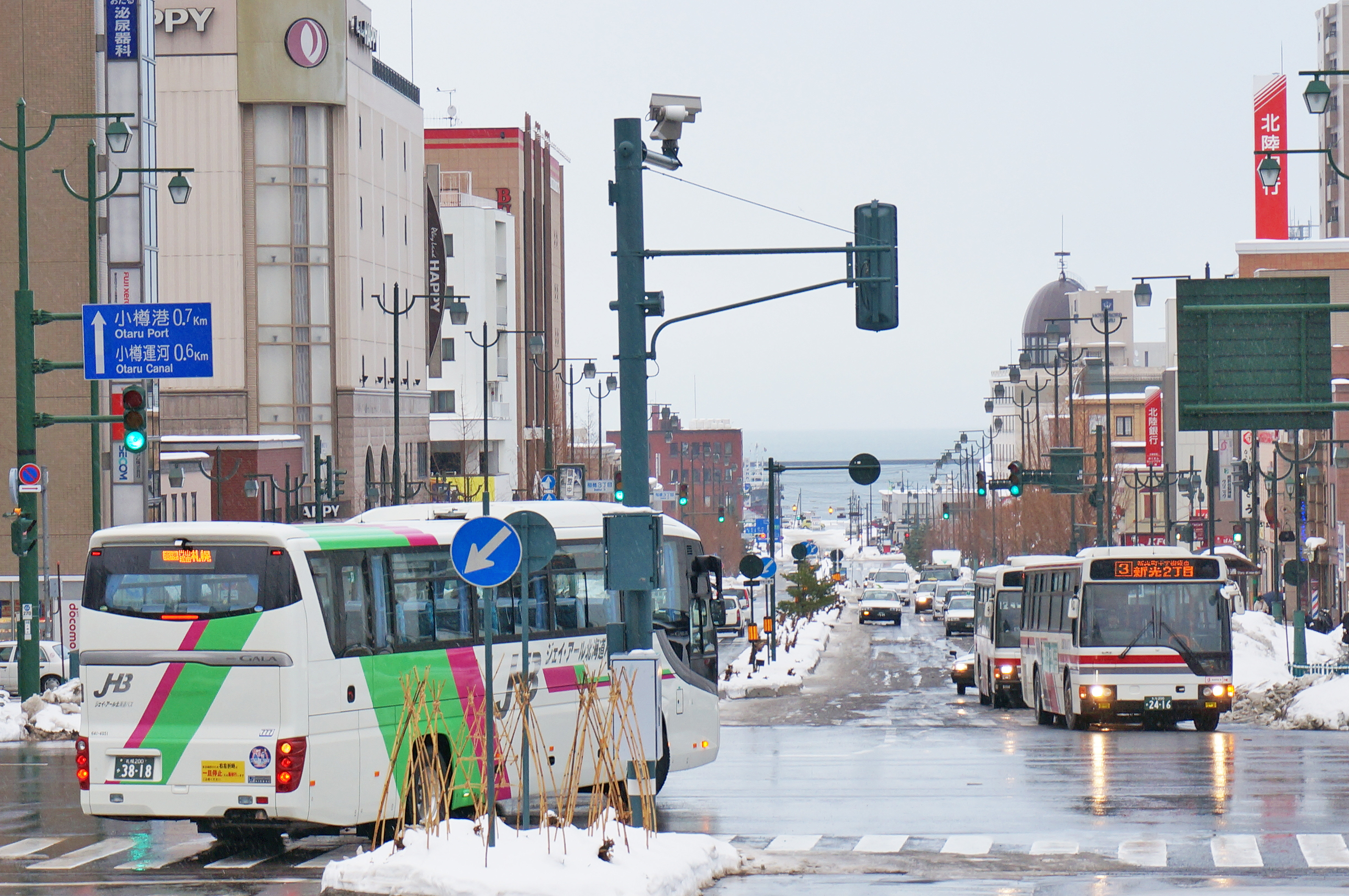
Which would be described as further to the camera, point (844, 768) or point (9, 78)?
point (9, 78)

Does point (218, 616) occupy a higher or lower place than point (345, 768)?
higher

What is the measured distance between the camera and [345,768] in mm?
14906

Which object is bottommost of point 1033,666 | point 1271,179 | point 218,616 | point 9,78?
point 1033,666

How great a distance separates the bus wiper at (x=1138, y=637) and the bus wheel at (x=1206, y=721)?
4.92 ft

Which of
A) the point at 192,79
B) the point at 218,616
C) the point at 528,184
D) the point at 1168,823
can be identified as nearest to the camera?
the point at 218,616

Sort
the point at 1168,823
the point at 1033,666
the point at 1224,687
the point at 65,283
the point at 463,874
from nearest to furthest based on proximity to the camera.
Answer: the point at 463,874, the point at 1168,823, the point at 1224,687, the point at 1033,666, the point at 65,283

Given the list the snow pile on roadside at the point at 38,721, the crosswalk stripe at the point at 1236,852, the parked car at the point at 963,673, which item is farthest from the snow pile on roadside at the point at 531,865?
the parked car at the point at 963,673

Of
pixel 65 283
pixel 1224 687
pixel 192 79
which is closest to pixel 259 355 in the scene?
pixel 192 79

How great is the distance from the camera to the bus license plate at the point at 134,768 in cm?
1466

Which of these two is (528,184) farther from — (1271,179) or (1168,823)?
(1168,823)

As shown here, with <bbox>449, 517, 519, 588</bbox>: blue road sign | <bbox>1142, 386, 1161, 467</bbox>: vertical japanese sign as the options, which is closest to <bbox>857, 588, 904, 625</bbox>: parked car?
<bbox>1142, 386, 1161, 467</bbox>: vertical japanese sign

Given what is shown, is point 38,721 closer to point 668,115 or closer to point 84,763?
point 84,763

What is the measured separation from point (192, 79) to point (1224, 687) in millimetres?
61402

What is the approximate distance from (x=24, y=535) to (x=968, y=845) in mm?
18950
